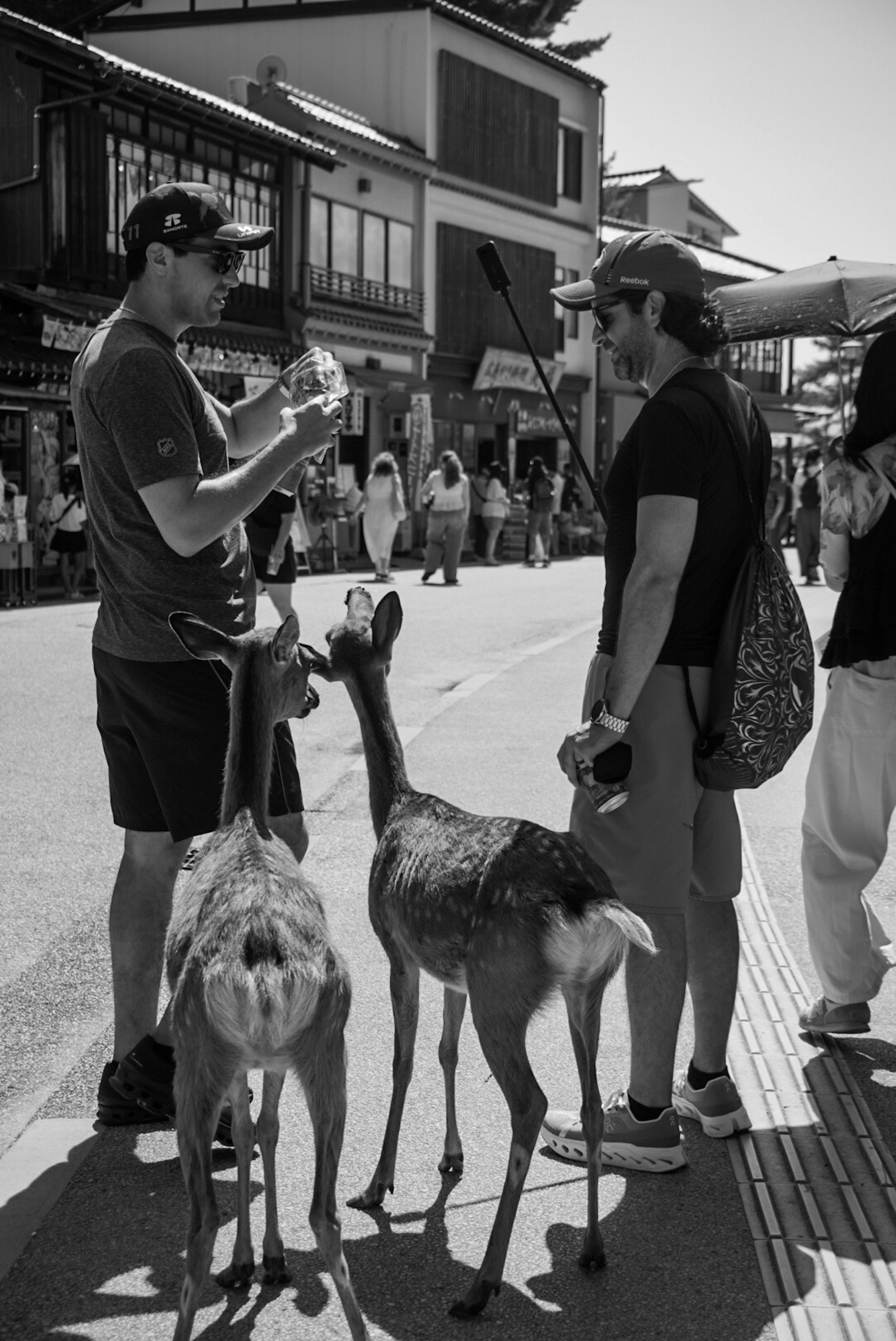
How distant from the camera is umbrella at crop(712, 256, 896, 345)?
712 cm

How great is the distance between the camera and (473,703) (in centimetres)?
1070

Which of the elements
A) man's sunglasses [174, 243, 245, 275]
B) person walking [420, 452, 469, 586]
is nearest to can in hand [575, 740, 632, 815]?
man's sunglasses [174, 243, 245, 275]

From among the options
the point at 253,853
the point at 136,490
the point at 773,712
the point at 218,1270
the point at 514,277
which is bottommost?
the point at 218,1270

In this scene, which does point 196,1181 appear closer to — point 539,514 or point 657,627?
point 657,627

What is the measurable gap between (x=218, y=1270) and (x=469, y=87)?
36524mm

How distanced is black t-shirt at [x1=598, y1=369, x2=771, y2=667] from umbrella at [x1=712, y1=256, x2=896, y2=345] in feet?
12.1

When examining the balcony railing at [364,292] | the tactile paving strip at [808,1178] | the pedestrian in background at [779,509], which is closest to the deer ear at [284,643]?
the tactile paving strip at [808,1178]

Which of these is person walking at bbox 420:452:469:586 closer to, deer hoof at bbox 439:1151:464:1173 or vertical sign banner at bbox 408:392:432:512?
vertical sign banner at bbox 408:392:432:512

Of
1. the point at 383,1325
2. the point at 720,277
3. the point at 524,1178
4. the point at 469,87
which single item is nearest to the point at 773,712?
the point at 524,1178

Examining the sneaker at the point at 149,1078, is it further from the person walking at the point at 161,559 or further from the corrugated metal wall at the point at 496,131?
the corrugated metal wall at the point at 496,131

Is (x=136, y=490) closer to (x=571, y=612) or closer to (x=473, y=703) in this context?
(x=473, y=703)

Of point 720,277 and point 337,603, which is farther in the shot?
point 720,277

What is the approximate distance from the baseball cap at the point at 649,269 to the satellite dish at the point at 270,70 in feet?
108

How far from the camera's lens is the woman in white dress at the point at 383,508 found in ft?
72.4
